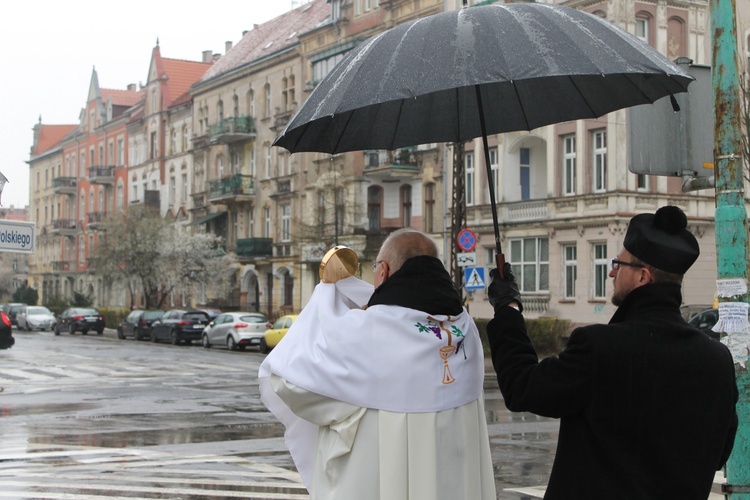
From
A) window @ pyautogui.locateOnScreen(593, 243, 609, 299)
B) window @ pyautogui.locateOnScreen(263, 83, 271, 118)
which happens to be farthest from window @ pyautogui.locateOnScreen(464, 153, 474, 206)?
window @ pyautogui.locateOnScreen(263, 83, 271, 118)

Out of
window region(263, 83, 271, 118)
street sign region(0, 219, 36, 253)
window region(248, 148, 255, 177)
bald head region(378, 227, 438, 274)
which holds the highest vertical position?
window region(263, 83, 271, 118)

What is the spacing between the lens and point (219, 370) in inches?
1092

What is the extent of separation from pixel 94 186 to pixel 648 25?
56165 millimetres

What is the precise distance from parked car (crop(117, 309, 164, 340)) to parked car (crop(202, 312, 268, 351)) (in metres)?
9.66

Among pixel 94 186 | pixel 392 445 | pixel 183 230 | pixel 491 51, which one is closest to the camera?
pixel 392 445

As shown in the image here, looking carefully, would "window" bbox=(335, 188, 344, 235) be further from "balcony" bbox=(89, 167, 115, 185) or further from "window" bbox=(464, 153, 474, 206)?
"balcony" bbox=(89, 167, 115, 185)

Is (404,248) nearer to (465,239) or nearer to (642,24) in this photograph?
(465,239)

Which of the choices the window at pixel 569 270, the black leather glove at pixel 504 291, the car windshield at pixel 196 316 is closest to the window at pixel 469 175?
the window at pixel 569 270

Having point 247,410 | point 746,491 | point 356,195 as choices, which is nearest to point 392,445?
point 746,491

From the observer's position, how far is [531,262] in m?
37.7

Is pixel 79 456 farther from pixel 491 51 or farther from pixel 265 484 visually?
pixel 491 51

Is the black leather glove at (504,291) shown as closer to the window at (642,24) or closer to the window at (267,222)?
the window at (642,24)

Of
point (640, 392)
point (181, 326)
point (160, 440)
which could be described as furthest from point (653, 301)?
point (181, 326)

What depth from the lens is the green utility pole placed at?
5785 mm
